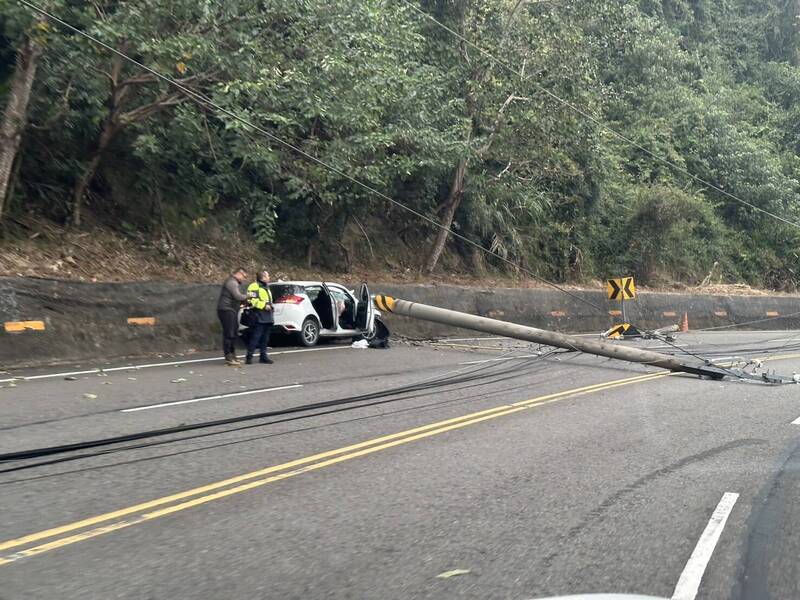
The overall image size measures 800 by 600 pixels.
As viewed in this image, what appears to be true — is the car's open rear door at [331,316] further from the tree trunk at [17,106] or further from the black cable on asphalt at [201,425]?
the tree trunk at [17,106]

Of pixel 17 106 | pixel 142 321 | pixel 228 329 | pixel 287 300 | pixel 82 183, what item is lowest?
pixel 228 329

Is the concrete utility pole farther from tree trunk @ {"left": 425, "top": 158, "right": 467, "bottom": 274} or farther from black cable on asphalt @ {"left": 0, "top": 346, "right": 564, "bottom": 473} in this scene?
tree trunk @ {"left": 425, "top": 158, "right": 467, "bottom": 274}

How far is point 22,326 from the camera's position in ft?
46.8

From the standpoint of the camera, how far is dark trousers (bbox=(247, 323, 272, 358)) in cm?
1520

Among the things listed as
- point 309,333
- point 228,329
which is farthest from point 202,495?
point 309,333

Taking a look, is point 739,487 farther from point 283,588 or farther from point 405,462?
point 283,588

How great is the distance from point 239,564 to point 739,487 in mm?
4289

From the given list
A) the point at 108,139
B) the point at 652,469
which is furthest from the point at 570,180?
the point at 652,469

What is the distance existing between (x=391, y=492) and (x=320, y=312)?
12.9 m

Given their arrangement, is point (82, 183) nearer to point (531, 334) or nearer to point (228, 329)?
point (228, 329)

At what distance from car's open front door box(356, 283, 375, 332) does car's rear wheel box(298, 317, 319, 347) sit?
1013 mm

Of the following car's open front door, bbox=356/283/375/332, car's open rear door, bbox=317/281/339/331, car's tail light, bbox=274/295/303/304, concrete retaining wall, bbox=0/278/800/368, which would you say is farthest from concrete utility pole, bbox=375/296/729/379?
concrete retaining wall, bbox=0/278/800/368

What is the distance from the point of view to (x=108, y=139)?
1834 cm

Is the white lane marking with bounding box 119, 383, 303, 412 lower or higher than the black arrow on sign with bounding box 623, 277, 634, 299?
lower
